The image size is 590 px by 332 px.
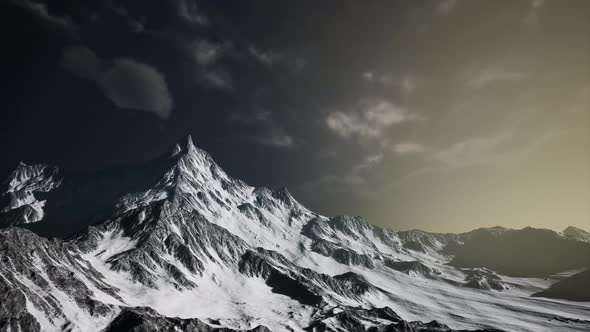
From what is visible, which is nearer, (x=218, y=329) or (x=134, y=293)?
(x=218, y=329)

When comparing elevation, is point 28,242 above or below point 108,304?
above

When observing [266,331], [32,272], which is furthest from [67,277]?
[266,331]

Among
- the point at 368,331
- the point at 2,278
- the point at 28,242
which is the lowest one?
the point at 368,331

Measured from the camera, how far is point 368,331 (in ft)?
654

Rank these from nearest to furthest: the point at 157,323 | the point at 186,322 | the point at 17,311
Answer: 1. the point at 17,311
2. the point at 157,323
3. the point at 186,322

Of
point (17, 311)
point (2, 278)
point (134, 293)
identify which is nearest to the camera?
point (17, 311)

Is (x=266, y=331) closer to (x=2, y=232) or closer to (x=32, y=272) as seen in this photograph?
(x=32, y=272)

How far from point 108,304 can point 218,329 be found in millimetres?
47378

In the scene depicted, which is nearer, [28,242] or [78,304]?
[78,304]

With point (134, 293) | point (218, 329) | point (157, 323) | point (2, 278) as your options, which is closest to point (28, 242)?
point (2, 278)

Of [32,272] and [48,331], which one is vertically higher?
[32,272]

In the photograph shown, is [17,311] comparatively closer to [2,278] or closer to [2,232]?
[2,278]

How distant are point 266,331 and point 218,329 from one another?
22.1 metres

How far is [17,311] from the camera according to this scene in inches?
4818
